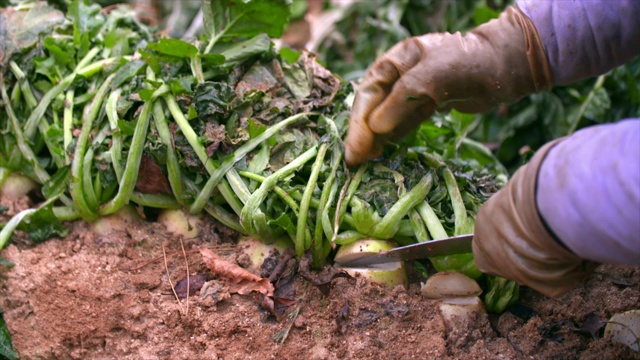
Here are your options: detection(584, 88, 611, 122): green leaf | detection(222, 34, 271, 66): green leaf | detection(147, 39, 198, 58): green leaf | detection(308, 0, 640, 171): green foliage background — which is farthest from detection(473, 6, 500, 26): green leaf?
detection(147, 39, 198, 58): green leaf

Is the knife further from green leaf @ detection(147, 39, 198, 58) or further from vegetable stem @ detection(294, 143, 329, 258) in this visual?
green leaf @ detection(147, 39, 198, 58)

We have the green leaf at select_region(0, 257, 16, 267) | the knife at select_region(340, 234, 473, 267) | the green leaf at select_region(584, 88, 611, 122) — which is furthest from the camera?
the green leaf at select_region(584, 88, 611, 122)

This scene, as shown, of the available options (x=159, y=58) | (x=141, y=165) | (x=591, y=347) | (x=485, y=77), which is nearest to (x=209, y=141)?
(x=141, y=165)

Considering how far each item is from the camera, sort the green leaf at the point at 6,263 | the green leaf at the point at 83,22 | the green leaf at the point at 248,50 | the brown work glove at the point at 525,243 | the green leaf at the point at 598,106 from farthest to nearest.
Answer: the green leaf at the point at 598,106 → the green leaf at the point at 83,22 → the green leaf at the point at 248,50 → the green leaf at the point at 6,263 → the brown work glove at the point at 525,243

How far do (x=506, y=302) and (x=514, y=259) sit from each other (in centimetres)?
37

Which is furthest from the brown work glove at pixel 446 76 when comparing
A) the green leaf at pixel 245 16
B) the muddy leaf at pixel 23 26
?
the muddy leaf at pixel 23 26

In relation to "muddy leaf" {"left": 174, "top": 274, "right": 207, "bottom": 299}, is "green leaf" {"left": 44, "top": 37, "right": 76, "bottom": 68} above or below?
above

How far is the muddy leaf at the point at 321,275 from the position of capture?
1621 millimetres

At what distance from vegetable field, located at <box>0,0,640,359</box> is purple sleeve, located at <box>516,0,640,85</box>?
0.40 meters

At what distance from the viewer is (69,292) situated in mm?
1674

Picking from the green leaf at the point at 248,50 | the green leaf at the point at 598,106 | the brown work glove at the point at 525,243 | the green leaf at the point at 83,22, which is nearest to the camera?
the brown work glove at the point at 525,243

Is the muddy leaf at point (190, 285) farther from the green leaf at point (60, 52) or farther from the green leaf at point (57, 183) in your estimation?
the green leaf at point (60, 52)

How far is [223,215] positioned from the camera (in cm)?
173

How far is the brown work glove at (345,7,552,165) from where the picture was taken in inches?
62.4
